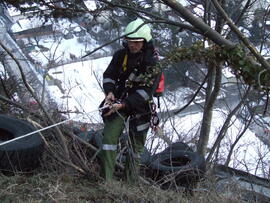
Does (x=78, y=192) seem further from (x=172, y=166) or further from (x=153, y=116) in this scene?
(x=172, y=166)

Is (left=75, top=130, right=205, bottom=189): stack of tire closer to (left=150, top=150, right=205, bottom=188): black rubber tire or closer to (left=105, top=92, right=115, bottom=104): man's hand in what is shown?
(left=150, top=150, right=205, bottom=188): black rubber tire

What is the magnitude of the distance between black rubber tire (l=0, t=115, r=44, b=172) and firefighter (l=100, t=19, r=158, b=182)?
703 mm

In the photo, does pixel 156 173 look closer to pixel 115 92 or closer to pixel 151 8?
pixel 115 92

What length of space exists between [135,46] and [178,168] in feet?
4.95

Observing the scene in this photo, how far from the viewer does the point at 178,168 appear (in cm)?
452

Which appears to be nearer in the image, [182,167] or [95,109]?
[95,109]

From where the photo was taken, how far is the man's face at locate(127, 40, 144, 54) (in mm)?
3955

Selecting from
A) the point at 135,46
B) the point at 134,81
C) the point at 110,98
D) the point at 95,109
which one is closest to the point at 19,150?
the point at 95,109

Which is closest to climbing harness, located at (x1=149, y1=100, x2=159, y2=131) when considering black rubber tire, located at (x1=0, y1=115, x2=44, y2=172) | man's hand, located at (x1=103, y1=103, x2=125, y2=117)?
man's hand, located at (x1=103, y1=103, x2=125, y2=117)

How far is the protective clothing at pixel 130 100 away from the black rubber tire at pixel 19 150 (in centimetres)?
71

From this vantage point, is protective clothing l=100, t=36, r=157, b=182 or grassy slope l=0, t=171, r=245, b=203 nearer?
grassy slope l=0, t=171, r=245, b=203

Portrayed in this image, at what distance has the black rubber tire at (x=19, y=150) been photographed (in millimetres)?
3834

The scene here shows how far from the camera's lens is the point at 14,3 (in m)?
6.57

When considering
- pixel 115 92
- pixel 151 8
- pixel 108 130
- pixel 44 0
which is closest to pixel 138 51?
pixel 115 92
